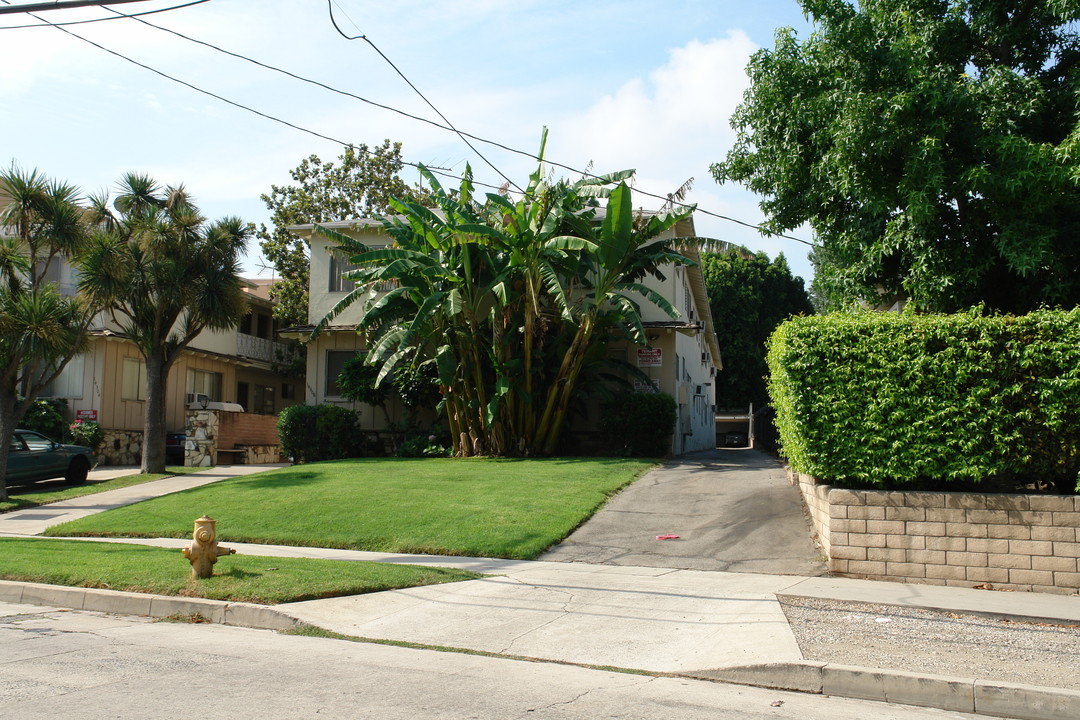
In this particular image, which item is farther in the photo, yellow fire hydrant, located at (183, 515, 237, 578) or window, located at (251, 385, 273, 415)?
window, located at (251, 385, 273, 415)

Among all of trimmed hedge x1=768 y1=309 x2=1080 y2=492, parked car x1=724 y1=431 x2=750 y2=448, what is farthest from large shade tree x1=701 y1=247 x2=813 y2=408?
trimmed hedge x1=768 y1=309 x2=1080 y2=492

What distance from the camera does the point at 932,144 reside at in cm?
1175

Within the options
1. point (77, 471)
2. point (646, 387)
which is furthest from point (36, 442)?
point (646, 387)

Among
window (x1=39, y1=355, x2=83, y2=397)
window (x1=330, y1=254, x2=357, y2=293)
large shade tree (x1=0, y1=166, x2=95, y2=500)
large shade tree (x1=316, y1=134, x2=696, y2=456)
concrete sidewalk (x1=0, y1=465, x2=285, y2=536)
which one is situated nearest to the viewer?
concrete sidewalk (x1=0, y1=465, x2=285, y2=536)

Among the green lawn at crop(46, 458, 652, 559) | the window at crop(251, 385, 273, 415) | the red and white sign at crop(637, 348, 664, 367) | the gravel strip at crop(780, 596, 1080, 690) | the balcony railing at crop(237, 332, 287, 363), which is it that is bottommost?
the gravel strip at crop(780, 596, 1080, 690)

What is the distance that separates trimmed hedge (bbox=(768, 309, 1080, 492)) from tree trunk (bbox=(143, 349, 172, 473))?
624 inches

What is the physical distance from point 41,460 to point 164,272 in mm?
4958

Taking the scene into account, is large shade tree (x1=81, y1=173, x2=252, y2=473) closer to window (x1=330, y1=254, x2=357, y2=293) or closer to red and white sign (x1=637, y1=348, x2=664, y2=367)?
window (x1=330, y1=254, x2=357, y2=293)

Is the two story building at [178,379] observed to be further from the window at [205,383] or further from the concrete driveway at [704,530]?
the concrete driveway at [704,530]

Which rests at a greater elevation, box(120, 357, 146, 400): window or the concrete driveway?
box(120, 357, 146, 400): window

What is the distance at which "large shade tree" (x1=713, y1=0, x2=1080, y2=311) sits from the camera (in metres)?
11.8

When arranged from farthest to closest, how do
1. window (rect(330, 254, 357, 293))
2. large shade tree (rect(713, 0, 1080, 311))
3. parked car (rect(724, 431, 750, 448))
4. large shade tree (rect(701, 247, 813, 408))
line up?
1. parked car (rect(724, 431, 750, 448))
2. large shade tree (rect(701, 247, 813, 408))
3. window (rect(330, 254, 357, 293))
4. large shade tree (rect(713, 0, 1080, 311))

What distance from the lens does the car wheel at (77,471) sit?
65.5 ft

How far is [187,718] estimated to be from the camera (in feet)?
16.5
